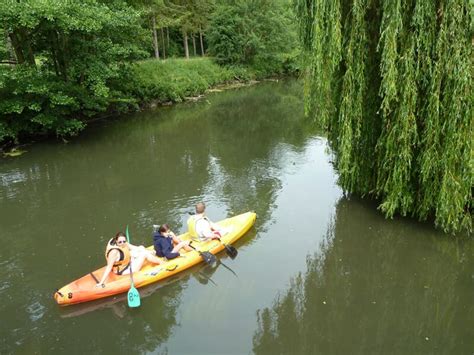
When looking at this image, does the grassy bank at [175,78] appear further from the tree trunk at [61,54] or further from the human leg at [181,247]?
the human leg at [181,247]

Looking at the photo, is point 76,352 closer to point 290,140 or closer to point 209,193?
point 209,193

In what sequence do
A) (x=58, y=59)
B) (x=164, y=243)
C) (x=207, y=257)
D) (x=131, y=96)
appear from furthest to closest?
(x=131, y=96), (x=58, y=59), (x=207, y=257), (x=164, y=243)

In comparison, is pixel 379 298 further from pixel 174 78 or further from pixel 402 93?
pixel 174 78

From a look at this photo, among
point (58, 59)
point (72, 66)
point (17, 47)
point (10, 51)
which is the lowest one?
point (72, 66)

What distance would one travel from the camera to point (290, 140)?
16969mm

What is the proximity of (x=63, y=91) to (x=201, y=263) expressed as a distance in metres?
11.2

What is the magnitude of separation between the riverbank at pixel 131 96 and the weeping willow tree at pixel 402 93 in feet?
33.9

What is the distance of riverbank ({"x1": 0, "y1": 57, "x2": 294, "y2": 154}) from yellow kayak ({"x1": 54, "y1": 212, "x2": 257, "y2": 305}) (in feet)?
31.0

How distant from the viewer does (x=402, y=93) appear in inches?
304

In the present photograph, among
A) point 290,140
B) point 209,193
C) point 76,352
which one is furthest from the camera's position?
point 290,140

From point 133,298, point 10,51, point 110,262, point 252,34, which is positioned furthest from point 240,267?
point 252,34

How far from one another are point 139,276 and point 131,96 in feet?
55.3

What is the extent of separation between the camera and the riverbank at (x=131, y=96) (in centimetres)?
1563

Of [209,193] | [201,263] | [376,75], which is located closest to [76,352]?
[201,263]
